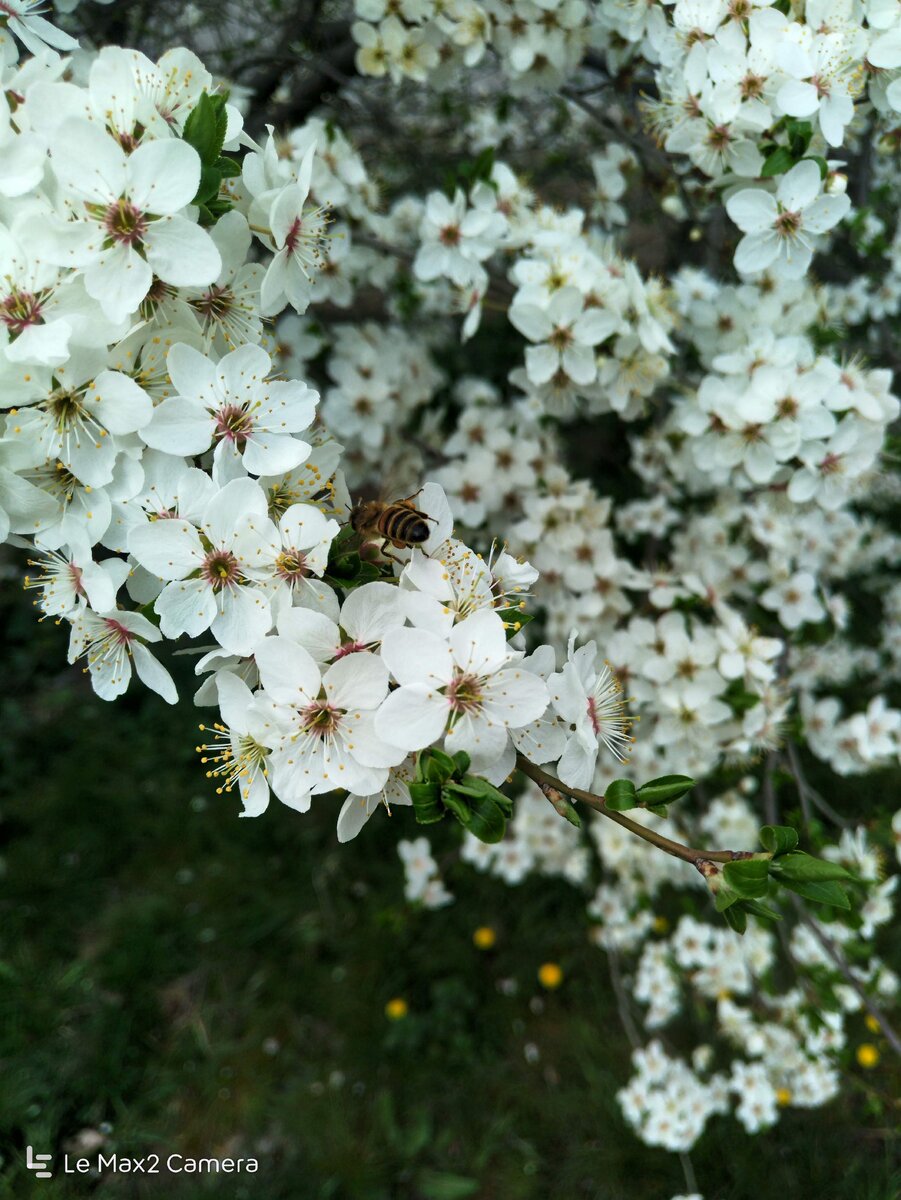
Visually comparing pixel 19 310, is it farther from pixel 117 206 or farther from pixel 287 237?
pixel 287 237

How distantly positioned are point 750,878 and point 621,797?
0.17 meters

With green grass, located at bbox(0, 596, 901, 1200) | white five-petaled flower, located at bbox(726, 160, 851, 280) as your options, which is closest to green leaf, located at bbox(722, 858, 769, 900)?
white five-petaled flower, located at bbox(726, 160, 851, 280)

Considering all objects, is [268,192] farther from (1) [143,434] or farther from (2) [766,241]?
(2) [766,241]

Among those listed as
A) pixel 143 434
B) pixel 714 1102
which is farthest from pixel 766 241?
pixel 714 1102

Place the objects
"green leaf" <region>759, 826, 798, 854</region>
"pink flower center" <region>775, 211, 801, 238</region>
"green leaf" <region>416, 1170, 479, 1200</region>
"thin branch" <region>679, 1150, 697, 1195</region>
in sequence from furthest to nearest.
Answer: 1. "green leaf" <region>416, 1170, 479, 1200</region>
2. "thin branch" <region>679, 1150, 697, 1195</region>
3. "pink flower center" <region>775, 211, 801, 238</region>
4. "green leaf" <region>759, 826, 798, 854</region>

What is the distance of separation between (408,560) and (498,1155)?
243 cm

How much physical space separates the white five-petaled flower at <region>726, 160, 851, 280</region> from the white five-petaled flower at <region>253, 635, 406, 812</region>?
3.74 feet

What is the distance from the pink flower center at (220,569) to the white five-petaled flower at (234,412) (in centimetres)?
11

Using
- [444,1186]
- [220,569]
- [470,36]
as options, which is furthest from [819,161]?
[444,1186]

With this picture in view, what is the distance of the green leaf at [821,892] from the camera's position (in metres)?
0.95

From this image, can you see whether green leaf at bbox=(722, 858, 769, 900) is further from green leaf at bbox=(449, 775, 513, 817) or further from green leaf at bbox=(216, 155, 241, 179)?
green leaf at bbox=(216, 155, 241, 179)

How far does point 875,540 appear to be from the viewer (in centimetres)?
326

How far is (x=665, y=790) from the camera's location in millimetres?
997

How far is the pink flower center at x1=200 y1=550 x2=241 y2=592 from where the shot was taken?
40.1 inches
